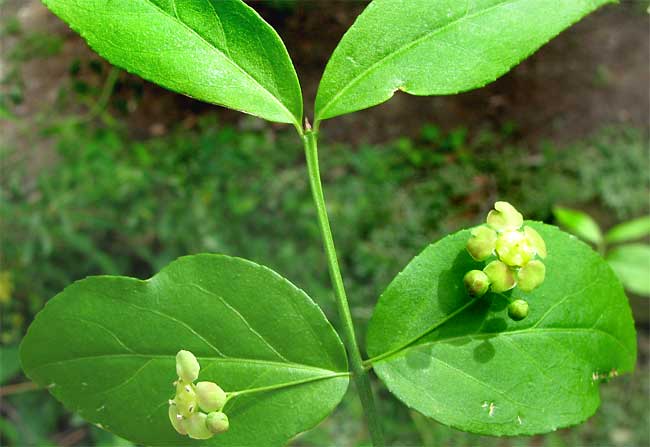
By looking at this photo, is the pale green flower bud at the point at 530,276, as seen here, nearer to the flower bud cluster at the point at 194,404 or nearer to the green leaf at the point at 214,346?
the green leaf at the point at 214,346

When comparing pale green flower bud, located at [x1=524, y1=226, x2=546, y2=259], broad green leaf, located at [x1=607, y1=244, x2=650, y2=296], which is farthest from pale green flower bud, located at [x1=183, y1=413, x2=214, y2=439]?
broad green leaf, located at [x1=607, y1=244, x2=650, y2=296]

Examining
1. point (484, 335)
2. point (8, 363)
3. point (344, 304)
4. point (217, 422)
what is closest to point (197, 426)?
point (217, 422)

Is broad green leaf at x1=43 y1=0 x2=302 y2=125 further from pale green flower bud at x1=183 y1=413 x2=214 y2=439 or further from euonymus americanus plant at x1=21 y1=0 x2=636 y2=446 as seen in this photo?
pale green flower bud at x1=183 y1=413 x2=214 y2=439

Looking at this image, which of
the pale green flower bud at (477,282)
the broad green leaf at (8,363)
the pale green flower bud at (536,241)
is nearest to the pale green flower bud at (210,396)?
the pale green flower bud at (477,282)

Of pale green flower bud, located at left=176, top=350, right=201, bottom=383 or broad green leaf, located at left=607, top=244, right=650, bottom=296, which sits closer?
pale green flower bud, located at left=176, top=350, right=201, bottom=383

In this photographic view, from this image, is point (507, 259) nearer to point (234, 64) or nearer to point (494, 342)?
point (494, 342)

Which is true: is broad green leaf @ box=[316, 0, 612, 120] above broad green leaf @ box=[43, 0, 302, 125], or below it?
below

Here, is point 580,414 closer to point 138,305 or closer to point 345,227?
point 138,305
